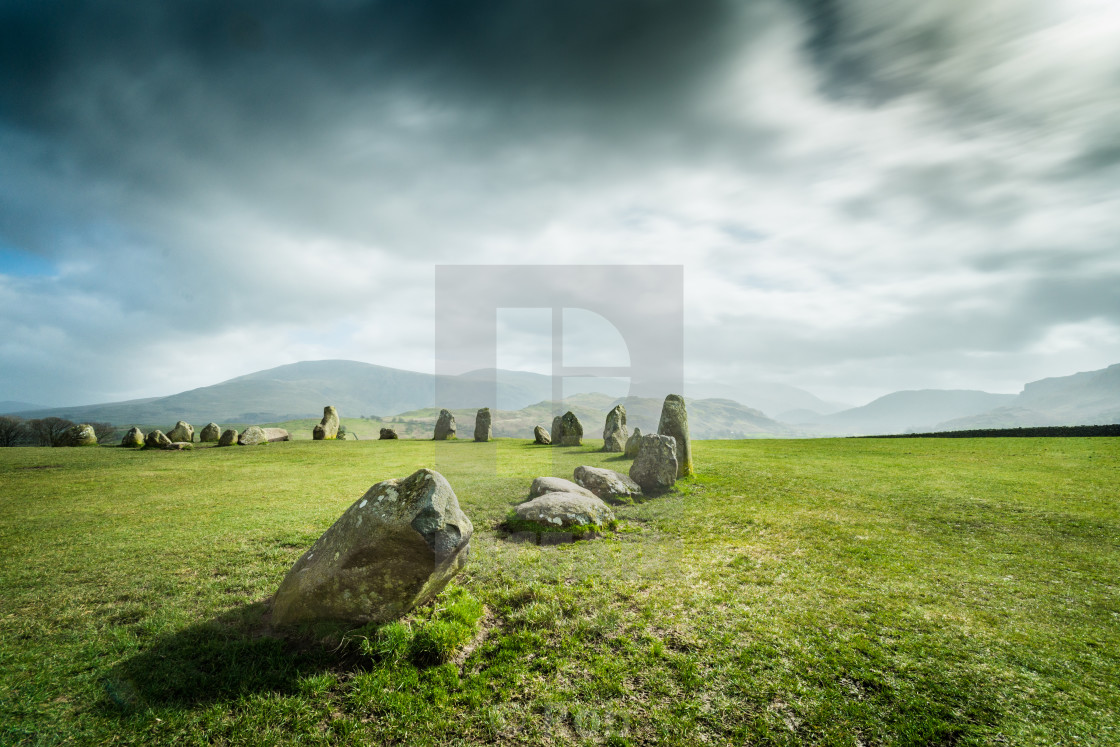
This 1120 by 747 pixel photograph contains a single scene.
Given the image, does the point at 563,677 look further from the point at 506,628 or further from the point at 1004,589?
the point at 1004,589

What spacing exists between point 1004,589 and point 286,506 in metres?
16.1

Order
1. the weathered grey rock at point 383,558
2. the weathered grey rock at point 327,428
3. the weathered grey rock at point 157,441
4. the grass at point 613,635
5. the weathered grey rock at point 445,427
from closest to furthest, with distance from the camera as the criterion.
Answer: the grass at point 613,635, the weathered grey rock at point 383,558, the weathered grey rock at point 157,441, the weathered grey rock at point 327,428, the weathered grey rock at point 445,427

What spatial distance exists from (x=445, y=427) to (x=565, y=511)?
26.7 metres

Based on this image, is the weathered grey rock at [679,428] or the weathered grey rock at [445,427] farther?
the weathered grey rock at [445,427]

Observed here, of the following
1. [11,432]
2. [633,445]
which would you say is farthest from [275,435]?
[633,445]

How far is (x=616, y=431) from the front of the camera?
26.6 meters

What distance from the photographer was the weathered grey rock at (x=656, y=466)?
49.9 ft

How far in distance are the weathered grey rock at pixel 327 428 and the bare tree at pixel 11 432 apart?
1768cm

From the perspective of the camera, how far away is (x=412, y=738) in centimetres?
449

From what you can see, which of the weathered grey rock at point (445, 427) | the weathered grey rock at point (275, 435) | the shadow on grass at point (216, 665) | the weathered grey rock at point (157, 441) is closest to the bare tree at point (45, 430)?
the weathered grey rock at point (157, 441)

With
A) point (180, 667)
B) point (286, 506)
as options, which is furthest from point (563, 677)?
point (286, 506)

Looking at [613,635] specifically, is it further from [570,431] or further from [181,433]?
[181,433]

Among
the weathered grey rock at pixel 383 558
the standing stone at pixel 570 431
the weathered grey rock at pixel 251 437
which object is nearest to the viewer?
the weathered grey rock at pixel 383 558

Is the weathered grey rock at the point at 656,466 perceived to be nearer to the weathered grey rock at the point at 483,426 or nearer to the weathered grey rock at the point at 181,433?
the weathered grey rock at the point at 483,426
